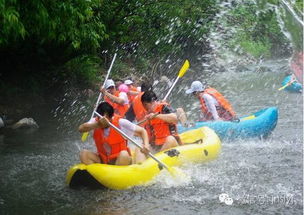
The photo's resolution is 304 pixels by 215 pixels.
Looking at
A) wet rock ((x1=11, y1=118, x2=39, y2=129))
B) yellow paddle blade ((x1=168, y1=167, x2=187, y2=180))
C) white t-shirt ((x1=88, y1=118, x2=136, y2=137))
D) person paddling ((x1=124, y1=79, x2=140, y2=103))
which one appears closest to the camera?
white t-shirt ((x1=88, y1=118, x2=136, y2=137))

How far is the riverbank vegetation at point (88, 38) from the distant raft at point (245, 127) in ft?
5.98

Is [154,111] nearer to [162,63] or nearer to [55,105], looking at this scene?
[55,105]

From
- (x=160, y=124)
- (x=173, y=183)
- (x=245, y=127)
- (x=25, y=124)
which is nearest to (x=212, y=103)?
(x=245, y=127)

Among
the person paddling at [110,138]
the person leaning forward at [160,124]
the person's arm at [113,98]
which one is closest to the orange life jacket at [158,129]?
the person leaning forward at [160,124]

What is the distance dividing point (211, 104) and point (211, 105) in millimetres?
26

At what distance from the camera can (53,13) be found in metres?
6.75

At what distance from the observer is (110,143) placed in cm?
518

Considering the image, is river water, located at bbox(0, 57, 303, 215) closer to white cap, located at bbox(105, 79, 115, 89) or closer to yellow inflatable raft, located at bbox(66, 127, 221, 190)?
yellow inflatable raft, located at bbox(66, 127, 221, 190)

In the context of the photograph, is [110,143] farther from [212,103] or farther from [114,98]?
[212,103]

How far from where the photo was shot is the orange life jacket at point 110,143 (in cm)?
514

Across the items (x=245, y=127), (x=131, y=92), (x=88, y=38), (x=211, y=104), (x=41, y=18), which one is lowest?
(x=245, y=127)

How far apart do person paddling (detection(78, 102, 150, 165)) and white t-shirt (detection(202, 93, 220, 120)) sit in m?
2.49

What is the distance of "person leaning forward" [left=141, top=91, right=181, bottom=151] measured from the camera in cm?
580

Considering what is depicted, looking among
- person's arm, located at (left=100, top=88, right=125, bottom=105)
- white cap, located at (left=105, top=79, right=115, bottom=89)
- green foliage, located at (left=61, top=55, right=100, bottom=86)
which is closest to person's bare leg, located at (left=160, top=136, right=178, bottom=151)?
person's arm, located at (left=100, top=88, right=125, bottom=105)
